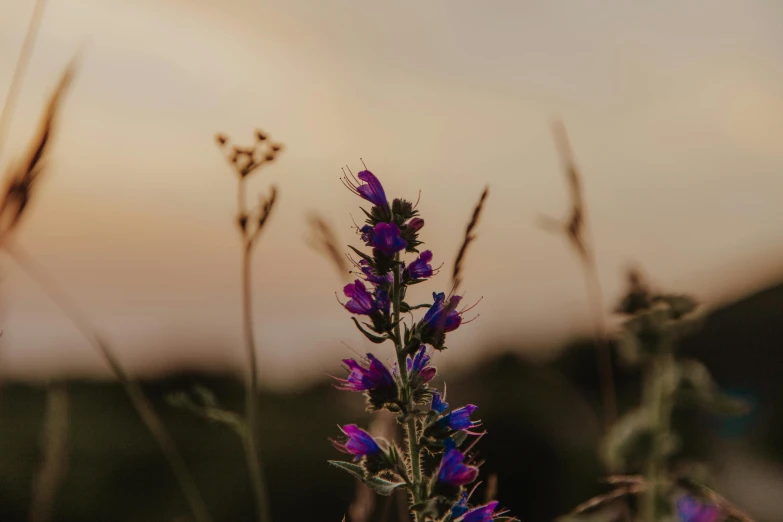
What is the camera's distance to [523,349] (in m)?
14.7

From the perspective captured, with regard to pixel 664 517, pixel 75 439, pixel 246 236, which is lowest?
pixel 75 439

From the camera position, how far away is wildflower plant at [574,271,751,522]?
270 cm

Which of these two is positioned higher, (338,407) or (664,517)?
(664,517)

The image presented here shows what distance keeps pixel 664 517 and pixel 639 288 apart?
0.86 metres

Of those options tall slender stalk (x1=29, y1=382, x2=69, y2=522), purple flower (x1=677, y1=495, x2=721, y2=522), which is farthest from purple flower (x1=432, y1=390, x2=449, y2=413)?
tall slender stalk (x1=29, y1=382, x2=69, y2=522)

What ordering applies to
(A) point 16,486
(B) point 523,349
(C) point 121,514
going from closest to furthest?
(A) point 16,486 → (C) point 121,514 → (B) point 523,349

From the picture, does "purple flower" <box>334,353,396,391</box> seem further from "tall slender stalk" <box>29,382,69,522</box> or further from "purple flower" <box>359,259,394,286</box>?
"tall slender stalk" <box>29,382,69,522</box>

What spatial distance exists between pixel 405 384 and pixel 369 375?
0.09 m

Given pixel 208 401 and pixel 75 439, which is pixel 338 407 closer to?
pixel 75 439

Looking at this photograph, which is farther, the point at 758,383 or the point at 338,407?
the point at 758,383

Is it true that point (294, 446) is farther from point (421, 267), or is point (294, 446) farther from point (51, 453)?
point (421, 267)

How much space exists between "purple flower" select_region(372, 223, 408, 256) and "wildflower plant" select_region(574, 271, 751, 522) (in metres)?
1.50

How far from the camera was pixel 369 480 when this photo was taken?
1601mm

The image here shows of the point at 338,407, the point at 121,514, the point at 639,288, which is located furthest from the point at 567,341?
the point at 639,288
